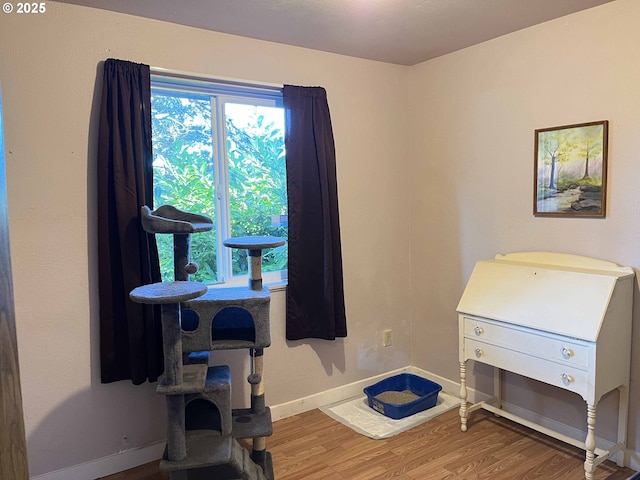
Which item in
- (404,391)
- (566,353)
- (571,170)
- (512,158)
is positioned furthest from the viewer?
(404,391)

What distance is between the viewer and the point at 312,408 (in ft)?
10.0

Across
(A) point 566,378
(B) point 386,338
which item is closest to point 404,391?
(B) point 386,338

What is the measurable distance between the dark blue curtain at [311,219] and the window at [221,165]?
161mm

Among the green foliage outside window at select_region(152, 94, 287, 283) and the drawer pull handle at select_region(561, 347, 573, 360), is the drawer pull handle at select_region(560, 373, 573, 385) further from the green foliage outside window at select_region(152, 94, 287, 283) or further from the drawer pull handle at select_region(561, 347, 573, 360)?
the green foliage outside window at select_region(152, 94, 287, 283)

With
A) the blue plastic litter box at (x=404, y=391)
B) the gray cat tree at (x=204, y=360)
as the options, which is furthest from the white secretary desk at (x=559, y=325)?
the gray cat tree at (x=204, y=360)

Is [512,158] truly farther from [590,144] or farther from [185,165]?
[185,165]

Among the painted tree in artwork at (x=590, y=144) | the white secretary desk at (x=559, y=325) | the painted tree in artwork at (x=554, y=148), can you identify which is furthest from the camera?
the painted tree in artwork at (x=554, y=148)

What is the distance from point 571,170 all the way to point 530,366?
1.05 meters

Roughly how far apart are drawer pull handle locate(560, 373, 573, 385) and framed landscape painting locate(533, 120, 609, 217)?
32.6 inches

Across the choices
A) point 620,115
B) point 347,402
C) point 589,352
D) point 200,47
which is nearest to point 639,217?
point 620,115

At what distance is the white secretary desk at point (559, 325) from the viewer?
2.11 m

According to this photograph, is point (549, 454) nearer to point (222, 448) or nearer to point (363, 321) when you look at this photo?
point (363, 321)

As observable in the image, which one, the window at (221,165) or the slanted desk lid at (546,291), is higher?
the window at (221,165)

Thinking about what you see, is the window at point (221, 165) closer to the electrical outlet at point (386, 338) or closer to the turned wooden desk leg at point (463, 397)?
the electrical outlet at point (386, 338)
